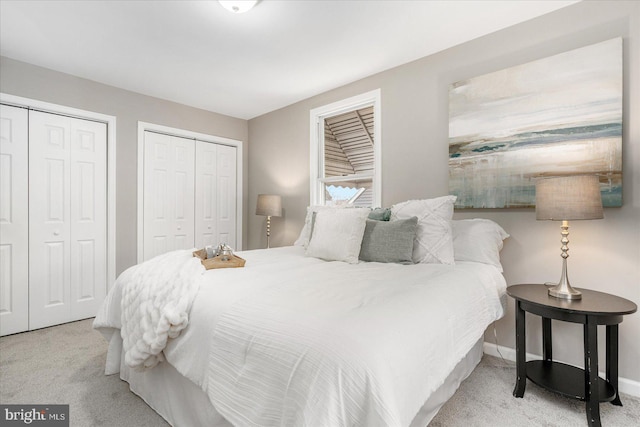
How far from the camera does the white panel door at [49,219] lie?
Result: 292 centimetres

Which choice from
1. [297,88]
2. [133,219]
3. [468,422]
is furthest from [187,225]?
[468,422]

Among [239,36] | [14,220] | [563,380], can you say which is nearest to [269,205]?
[239,36]

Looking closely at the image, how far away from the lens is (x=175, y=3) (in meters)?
2.07

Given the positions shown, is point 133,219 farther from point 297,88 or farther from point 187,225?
point 297,88

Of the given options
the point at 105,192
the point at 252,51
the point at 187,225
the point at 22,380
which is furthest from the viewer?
the point at 187,225

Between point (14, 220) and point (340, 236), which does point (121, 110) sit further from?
point (340, 236)

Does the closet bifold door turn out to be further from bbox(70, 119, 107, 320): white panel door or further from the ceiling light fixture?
the ceiling light fixture

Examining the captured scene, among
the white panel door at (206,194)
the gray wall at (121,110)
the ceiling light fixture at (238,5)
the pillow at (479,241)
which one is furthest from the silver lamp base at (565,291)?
the gray wall at (121,110)

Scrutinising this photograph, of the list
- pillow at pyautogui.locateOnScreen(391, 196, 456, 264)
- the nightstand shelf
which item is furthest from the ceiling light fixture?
the nightstand shelf

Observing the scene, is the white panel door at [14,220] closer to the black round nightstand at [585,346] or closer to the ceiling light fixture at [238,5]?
the ceiling light fixture at [238,5]

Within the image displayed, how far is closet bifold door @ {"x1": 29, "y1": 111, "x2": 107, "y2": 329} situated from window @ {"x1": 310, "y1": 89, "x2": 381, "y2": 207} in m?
2.35

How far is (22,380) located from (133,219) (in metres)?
1.88

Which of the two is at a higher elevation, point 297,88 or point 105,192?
point 297,88

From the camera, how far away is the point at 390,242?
215cm
